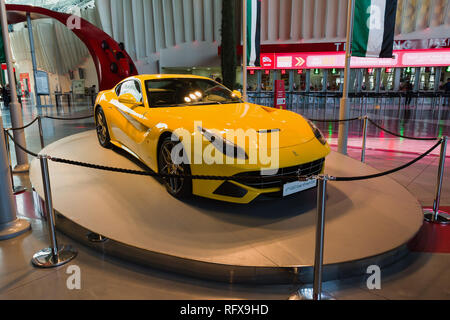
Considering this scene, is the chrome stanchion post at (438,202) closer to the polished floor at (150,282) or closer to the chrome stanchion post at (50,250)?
the polished floor at (150,282)

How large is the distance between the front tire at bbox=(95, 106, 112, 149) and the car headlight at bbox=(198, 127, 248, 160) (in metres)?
2.87

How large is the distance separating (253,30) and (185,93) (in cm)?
399

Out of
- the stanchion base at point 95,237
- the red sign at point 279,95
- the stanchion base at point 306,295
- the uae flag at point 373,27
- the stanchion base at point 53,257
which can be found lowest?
the stanchion base at point 53,257

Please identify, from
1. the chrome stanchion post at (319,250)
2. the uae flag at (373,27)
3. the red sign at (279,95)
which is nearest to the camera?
the chrome stanchion post at (319,250)

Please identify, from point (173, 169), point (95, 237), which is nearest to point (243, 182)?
point (173, 169)

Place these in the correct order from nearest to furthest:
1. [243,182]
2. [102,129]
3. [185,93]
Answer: [243,182] < [185,93] < [102,129]

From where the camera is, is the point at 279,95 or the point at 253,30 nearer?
the point at 253,30

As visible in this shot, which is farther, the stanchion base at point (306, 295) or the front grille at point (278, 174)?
the front grille at point (278, 174)

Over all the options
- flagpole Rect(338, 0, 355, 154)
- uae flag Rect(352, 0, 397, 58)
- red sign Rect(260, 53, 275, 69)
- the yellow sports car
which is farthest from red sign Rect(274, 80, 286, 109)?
red sign Rect(260, 53, 275, 69)

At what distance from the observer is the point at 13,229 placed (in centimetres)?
338

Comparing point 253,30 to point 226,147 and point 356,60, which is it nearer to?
point 226,147

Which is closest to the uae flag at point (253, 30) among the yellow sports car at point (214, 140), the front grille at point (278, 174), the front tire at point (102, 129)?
the yellow sports car at point (214, 140)

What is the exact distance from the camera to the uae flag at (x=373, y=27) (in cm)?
554
